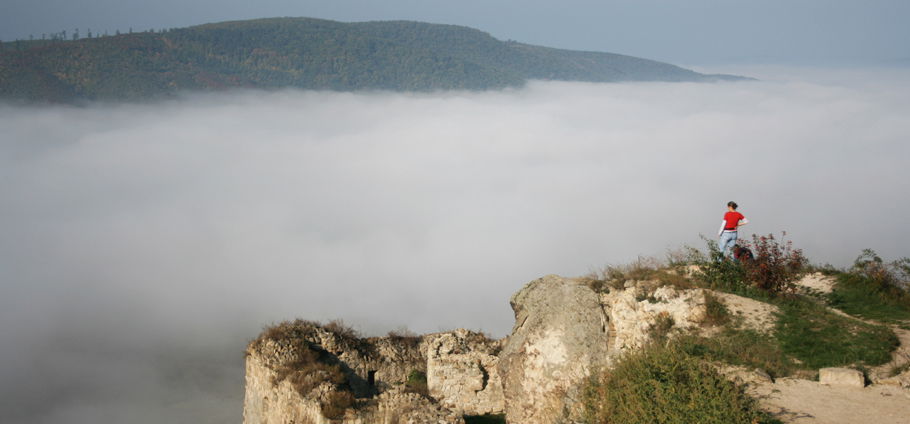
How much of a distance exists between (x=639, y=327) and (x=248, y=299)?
5801 inches

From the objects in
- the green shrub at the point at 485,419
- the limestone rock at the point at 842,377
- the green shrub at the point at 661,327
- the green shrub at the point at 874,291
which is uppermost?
the green shrub at the point at 874,291

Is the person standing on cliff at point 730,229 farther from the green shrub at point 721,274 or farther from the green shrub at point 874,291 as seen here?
the green shrub at point 874,291

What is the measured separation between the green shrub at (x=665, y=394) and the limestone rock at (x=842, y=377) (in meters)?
2.10

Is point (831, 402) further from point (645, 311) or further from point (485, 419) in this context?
point (485, 419)

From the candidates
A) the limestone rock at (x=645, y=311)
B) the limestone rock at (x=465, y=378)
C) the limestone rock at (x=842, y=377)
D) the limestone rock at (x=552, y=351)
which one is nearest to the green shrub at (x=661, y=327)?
the limestone rock at (x=645, y=311)

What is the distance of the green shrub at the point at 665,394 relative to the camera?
11.7 m

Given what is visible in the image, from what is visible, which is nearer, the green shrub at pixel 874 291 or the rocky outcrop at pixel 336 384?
the rocky outcrop at pixel 336 384

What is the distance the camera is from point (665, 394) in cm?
1223

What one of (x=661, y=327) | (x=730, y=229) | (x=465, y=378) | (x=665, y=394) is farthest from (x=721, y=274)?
(x=465, y=378)

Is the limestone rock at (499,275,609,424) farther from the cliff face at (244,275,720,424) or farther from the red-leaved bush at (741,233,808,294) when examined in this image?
the red-leaved bush at (741,233,808,294)

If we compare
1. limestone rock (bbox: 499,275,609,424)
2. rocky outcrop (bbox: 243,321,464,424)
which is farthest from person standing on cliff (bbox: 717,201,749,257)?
rocky outcrop (bbox: 243,321,464,424)

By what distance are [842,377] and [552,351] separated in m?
5.63

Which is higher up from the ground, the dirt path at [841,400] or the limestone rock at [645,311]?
the limestone rock at [645,311]

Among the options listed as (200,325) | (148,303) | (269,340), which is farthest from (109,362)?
(269,340)
